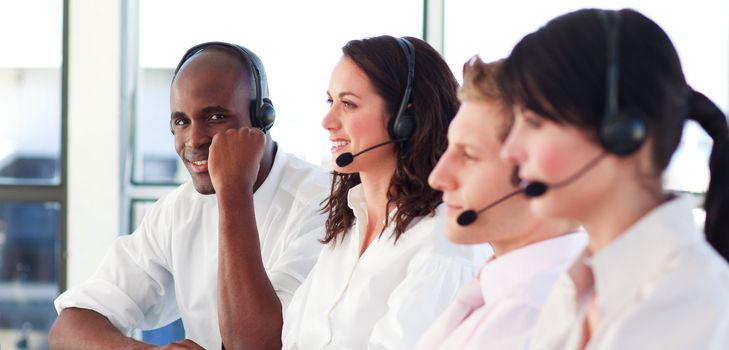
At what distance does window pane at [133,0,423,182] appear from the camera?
394cm

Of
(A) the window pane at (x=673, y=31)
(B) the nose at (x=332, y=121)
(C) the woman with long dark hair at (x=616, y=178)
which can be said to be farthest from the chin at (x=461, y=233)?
(A) the window pane at (x=673, y=31)

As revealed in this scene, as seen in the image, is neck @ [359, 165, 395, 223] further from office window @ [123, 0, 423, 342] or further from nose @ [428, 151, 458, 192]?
office window @ [123, 0, 423, 342]

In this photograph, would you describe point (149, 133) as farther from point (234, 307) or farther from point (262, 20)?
point (234, 307)

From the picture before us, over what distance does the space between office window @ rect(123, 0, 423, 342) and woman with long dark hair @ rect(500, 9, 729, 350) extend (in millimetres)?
2953

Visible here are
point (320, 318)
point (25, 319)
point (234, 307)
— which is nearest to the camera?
point (320, 318)

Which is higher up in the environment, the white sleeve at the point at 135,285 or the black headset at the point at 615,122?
the black headset at the point at 615,122

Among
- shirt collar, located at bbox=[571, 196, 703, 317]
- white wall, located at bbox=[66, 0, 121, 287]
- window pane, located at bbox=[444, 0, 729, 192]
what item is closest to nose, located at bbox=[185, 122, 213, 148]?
window pane, located at bbox=[444, 0, 729, 192]

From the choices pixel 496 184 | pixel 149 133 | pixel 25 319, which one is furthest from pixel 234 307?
pixel 25 319

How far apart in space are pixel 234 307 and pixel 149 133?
6.99ft

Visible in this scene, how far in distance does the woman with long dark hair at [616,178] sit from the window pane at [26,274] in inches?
137

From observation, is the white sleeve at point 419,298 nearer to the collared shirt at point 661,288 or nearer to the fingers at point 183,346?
the fingers at point 183,346

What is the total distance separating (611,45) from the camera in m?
0.90

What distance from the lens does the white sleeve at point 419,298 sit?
1622 mm

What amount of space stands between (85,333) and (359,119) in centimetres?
90
